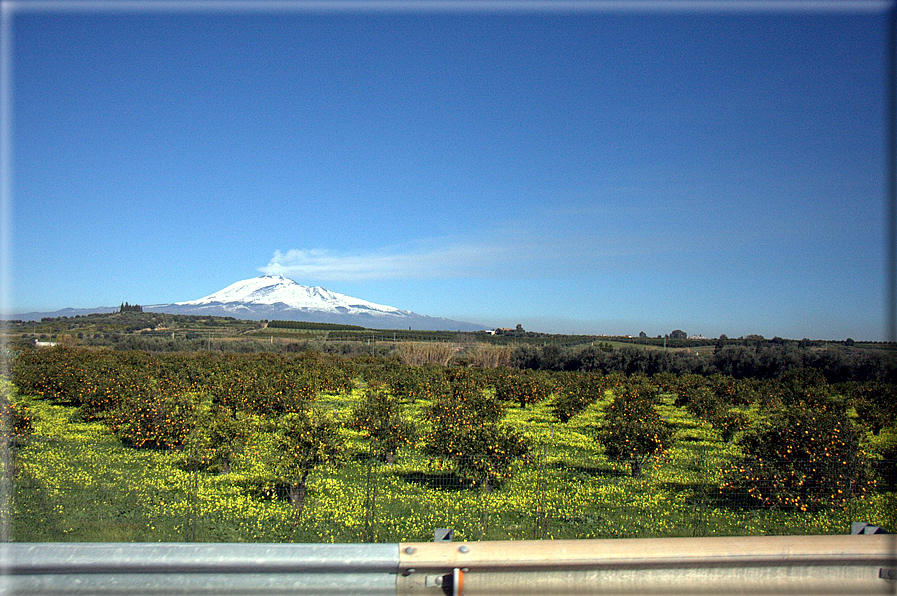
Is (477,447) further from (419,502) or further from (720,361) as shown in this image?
(720,361)

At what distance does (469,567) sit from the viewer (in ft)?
8.94

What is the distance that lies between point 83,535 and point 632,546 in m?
6.94

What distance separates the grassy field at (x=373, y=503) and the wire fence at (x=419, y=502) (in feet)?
0.09

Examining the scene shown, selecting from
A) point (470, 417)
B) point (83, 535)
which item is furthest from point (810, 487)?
point (83, 535)

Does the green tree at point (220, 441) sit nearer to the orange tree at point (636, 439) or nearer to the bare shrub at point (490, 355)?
the orange tree at point (636, 439)

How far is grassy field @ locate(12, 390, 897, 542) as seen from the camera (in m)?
7.48

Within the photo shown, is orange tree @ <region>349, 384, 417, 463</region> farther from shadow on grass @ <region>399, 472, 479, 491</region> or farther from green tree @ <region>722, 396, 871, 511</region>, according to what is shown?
green tree @ <region>722, 396, 871, 511</region>

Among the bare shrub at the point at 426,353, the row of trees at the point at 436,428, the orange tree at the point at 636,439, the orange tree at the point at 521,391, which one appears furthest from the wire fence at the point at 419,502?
the bare shrub at the point at 426,353

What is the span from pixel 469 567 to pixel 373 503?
4.52 m

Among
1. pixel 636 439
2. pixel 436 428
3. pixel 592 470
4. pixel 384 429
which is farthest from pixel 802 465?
pixel 384 429

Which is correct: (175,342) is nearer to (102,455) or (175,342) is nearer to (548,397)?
(548,397)

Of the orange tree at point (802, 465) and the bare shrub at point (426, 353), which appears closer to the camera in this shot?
the orange tree at point (802, 465)

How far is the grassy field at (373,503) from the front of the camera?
7.48 meters

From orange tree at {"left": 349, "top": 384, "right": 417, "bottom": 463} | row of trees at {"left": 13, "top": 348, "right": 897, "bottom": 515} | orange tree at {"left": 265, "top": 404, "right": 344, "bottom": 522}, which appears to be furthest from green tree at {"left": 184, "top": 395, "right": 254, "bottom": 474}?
orange tree at {"left": 349, "top": 384, "right": 417, "bottom": 463}
